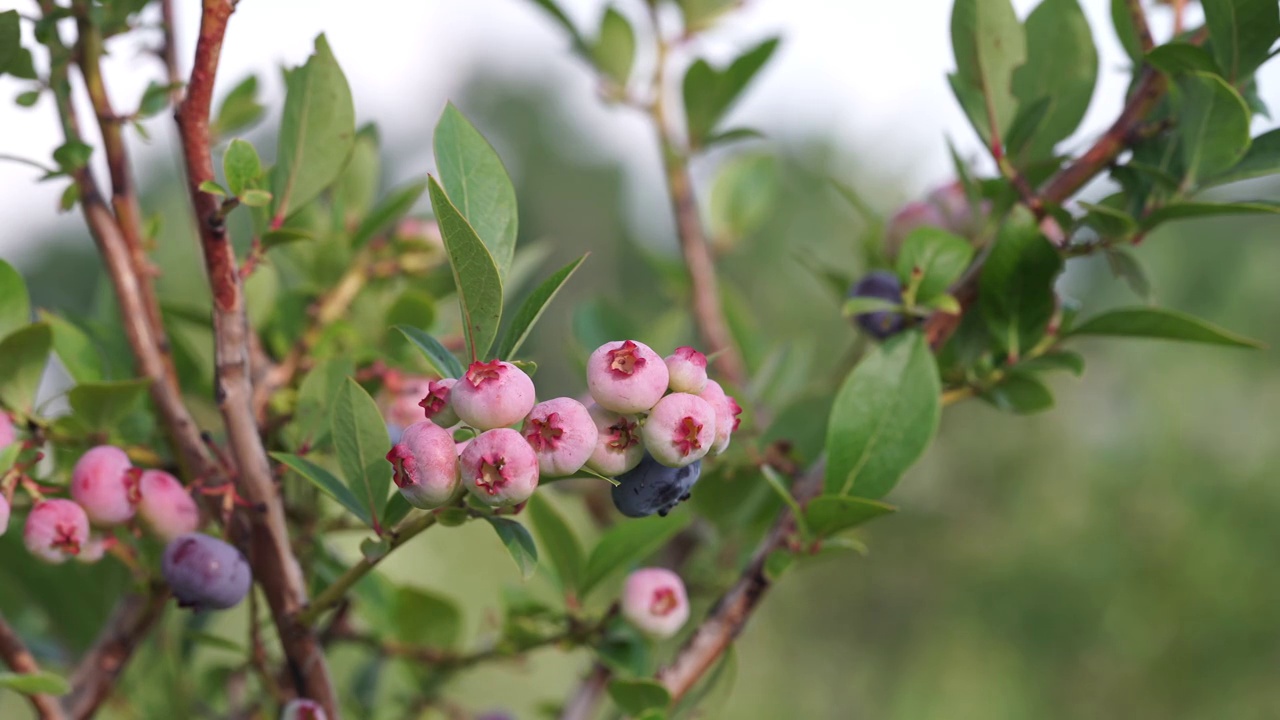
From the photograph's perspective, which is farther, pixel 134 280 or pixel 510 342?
pixel 134 280

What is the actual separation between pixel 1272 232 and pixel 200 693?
463 cm

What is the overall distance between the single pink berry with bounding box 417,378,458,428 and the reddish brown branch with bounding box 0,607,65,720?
29 cm

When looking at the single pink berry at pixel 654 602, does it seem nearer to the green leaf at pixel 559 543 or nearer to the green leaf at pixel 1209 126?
the green leaf at pixel 559 543

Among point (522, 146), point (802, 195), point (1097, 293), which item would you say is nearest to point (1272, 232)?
point (1097, 293)

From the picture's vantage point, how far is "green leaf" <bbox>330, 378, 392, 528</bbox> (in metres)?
0.41

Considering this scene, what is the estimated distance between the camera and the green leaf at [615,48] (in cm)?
96

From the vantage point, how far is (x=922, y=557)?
15.9 feet

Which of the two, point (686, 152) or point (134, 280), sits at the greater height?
point (134, 280)

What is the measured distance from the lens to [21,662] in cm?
50

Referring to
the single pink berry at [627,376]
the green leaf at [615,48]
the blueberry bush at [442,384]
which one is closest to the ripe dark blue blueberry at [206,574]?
the blueberry bush at [442,384]

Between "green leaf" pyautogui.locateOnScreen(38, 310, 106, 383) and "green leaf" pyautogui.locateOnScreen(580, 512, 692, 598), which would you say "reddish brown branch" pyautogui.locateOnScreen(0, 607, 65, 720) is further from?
"green leaf" pyautogui.locateOnScreen(580, 512, 692, 598)

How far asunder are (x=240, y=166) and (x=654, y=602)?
312 millimetres

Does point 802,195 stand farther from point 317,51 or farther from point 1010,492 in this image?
point 317,51

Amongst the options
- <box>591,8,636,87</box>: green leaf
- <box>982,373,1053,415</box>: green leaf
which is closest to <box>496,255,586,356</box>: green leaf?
<box>982,373,1053,415</box>: green leaf
